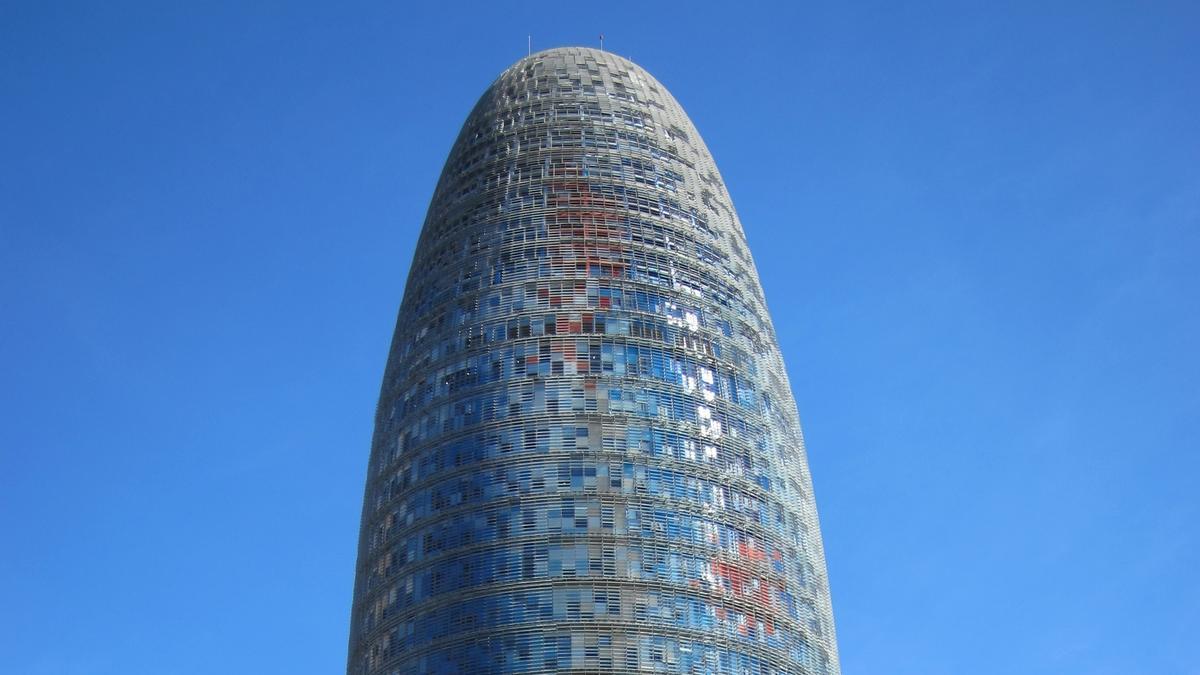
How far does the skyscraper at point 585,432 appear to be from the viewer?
142m

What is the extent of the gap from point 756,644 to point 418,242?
60061 millimetres

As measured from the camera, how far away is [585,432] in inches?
5881

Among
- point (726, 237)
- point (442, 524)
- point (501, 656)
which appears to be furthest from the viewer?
point (726, 237)

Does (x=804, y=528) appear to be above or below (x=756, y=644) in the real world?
above

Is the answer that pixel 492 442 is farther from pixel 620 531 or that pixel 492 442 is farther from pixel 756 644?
pixel 756 644

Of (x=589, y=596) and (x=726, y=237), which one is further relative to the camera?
(x=726, y=237)

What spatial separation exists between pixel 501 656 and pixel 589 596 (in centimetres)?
908

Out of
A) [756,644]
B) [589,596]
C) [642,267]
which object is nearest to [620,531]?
[589,596]

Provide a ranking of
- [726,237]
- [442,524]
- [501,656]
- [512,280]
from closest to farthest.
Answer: [501,656]
[442,524]
[512,280]
[726,237]

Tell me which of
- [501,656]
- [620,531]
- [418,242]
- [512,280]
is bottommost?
[501,656]

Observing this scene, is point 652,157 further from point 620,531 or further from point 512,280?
point 620,531

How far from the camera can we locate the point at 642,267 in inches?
6299

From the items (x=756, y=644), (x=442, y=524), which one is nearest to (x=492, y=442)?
(x=442, y=524)

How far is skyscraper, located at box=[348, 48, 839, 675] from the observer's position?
142 metres
